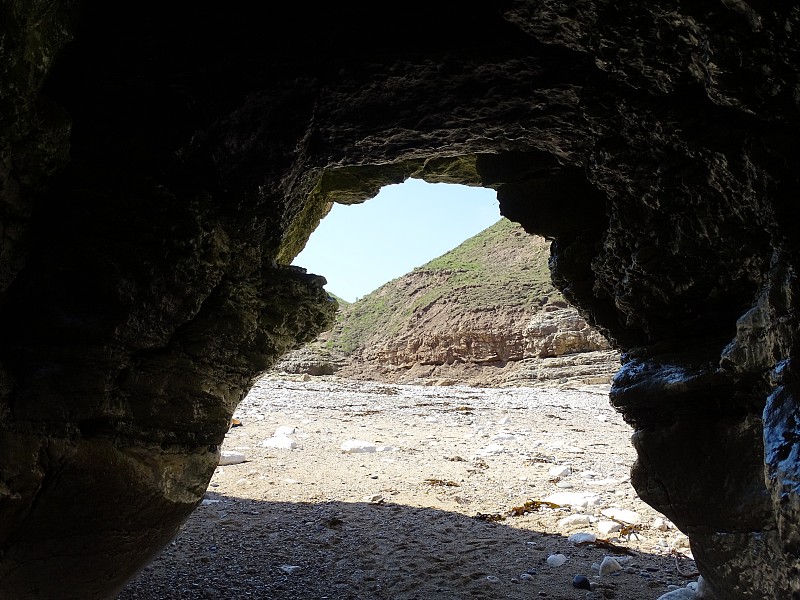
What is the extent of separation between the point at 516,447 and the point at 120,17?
9.37 m

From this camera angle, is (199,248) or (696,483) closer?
(696,483)

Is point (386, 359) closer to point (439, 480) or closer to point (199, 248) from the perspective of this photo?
point (439, 480)

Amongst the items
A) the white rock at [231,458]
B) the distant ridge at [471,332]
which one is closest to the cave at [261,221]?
the white rock at [231,458]

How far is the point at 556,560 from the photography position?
534 centimetres

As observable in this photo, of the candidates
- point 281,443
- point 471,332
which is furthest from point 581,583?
point 471,332

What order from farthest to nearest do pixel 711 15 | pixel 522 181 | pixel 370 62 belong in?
pixel 522 181 → pixel 370 62 → pixel 711 15

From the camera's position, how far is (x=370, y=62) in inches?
131

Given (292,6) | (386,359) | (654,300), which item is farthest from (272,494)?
(386,359)

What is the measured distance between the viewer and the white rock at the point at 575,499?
6.97m

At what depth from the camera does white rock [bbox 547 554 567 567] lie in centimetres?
530

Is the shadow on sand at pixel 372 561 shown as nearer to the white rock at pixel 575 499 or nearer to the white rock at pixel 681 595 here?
the white rock at pixel 681 595

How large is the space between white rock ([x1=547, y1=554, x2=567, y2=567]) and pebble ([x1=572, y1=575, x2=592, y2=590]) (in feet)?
1.45

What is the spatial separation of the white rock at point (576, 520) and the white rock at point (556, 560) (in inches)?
37.8

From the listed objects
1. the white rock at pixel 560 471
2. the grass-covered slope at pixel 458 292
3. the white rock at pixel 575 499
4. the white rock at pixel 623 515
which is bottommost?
the white rock at pixel 560 471
